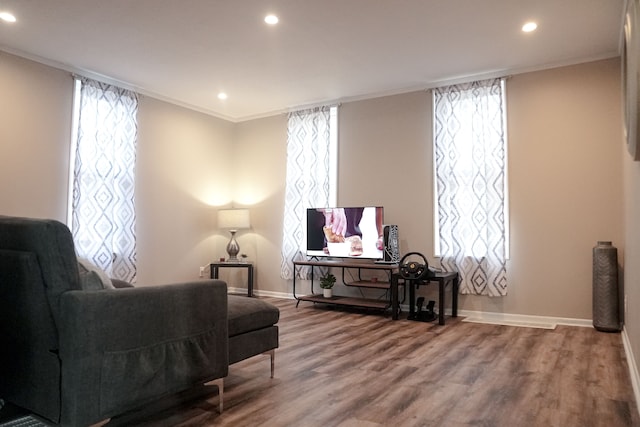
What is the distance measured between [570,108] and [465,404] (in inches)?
137

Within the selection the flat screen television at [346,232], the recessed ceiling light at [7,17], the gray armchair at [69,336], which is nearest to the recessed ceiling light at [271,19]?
the recessed ceiling light at [7,17]

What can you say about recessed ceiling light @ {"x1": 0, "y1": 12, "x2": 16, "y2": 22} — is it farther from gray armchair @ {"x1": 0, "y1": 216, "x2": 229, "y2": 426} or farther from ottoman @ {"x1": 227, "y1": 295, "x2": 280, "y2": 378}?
ottoman @ {"x1": 227, "y1": 295, "x2": 280, "y2": 378}

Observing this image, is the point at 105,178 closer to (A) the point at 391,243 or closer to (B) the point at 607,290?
(A) the point at 391,243

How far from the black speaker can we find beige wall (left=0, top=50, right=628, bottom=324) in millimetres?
218

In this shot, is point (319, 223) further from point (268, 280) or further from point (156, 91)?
point (156, 91)

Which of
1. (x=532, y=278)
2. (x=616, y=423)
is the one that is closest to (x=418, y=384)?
(x=616, y=423)

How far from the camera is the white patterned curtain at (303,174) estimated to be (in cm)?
589

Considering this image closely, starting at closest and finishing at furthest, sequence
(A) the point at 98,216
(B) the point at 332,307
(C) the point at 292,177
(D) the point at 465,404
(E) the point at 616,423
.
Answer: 1. (E) the point at 616,423
2. (D) the point at 465,404
3. (A) the point at 98,216
4. (B) the point at 332,307
5. (C) the point at 292,177

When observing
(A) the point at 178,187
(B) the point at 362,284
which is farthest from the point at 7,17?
(B) the point at 362,284

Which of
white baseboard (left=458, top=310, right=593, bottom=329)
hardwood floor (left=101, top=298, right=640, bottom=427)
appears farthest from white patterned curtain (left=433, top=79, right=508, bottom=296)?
hardwood floor (left=101, top=298, right=640, bottom=427)

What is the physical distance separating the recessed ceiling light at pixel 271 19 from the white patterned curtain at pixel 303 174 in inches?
90.2

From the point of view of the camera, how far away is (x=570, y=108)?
447 cm

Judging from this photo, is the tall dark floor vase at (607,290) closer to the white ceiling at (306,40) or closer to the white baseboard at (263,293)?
the white ceiling at (306,40)

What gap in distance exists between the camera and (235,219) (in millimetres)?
6227
